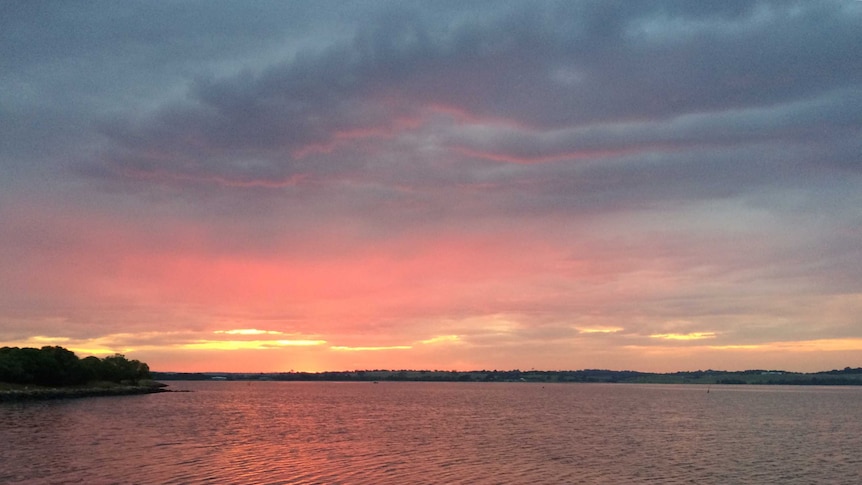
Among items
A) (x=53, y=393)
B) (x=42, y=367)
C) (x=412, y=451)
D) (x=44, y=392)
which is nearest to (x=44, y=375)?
(x=42, y=367)

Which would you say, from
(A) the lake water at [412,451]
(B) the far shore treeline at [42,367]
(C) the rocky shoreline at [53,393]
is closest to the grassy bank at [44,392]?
(C) the rocky shoreline at [53,393]

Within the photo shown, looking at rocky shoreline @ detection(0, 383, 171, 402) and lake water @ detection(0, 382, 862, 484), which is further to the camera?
rocky shoreline @ detection(0, 383, 171, 402)

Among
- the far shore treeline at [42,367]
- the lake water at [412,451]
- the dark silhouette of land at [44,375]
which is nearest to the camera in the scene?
the lake water at [412,451]

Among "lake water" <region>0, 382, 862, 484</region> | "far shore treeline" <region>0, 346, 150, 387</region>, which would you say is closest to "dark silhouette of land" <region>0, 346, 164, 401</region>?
"far shore treeline" <region>0, 346, 150, 387</region>

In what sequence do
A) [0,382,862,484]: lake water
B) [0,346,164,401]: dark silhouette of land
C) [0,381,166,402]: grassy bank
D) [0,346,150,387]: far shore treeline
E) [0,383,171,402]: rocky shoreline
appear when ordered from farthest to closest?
[0,346,150,387]: far shore treeline → [0,346,164,401]: dark silhouette of land → [0,381,166,402]: grassy bank → [0,383,171,402]: rocky shoreline → [0,382,862,484]: lake water

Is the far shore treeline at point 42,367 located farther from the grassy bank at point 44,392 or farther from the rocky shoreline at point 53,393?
the rocky shoreline at point 53,393

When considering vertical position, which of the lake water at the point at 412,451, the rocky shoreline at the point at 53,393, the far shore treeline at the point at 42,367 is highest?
the far shore treeline at the point at 42,367

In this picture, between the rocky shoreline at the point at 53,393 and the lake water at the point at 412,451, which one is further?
the rocky shoreline at the point at 53,393

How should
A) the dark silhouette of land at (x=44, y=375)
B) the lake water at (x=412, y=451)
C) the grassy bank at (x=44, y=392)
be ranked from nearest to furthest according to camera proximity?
the lake water at (x=412, y=451)
the grassy bank at (x=44, y=392)
the dark silhouette of land at (x=44, y=375)

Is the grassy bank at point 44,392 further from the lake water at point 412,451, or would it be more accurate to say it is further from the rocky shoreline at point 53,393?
the lake water at point 412,451

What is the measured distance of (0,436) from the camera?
238ft

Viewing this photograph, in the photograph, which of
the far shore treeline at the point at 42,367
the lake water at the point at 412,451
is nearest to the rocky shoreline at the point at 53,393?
the far shore treeline at the point at 42,367

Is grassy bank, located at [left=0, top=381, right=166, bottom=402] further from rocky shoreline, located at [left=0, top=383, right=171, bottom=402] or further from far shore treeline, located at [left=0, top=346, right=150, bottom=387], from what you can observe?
far shore treeline, located at [left=0, top=346, right=150, bottom=387]

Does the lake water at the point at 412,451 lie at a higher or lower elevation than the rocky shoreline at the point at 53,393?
lower
